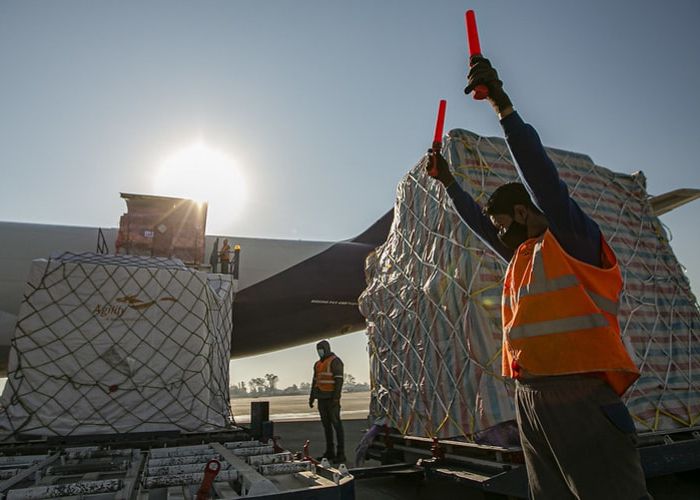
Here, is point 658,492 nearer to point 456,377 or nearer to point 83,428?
point 456,377

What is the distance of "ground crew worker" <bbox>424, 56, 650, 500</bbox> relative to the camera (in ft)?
5.28

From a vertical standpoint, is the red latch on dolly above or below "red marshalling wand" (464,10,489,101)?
below

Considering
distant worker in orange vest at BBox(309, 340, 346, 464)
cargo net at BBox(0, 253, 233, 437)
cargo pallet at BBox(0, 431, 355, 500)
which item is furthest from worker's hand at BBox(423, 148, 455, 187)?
distant worker in orange vest at BBox(309, 340, 346, 464)

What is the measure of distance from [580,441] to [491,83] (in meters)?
1.44

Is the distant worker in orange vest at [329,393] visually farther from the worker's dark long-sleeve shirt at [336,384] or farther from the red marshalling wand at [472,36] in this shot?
the red marshalling wand at [472,36]

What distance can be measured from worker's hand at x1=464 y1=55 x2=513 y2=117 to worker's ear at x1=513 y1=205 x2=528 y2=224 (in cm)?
45

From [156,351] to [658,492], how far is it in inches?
195

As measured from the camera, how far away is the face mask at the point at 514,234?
83.3 inches

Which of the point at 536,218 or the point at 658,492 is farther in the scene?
the point at 658,492

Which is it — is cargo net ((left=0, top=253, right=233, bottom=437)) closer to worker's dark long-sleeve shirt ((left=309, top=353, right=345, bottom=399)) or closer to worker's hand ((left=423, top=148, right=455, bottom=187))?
worker's dark long-sleeve shirt ((left=309, top=353, right=345, bottom=399))

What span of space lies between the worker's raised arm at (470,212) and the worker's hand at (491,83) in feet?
2.47

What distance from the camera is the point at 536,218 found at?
78.9 inches

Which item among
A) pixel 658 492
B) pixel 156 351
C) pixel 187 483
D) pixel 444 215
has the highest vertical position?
pixel 444 215

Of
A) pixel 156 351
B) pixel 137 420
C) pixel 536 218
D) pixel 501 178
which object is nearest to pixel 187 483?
pixel 536 218
